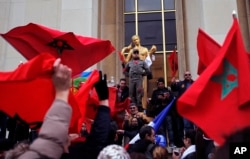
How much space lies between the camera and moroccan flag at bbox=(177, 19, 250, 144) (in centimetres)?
328

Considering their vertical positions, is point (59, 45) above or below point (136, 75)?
above

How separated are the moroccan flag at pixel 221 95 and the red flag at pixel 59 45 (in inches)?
90.8

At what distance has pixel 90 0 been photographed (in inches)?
530

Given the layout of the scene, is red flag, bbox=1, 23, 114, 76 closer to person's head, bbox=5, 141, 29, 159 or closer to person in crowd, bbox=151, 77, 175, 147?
person's head, bbox=5, 141, 29, 159

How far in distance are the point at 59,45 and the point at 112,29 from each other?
31.7 feet

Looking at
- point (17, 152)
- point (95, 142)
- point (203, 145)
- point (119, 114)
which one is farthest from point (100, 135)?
point (119, 114)

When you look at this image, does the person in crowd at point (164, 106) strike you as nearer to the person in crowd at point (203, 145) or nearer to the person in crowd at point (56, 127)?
the person in crowd at point (203, 145)

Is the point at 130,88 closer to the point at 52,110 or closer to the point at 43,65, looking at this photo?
→ the point at 43,65

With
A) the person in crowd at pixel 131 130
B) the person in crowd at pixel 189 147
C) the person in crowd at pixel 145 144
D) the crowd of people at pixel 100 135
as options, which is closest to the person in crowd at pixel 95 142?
the crowd of people at pixel 100 135

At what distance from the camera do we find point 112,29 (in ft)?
48.8

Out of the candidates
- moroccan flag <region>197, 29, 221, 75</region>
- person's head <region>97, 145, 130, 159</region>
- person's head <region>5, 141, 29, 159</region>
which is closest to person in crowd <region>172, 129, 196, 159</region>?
moroccan flag <region>197, 29, 221, 75</region>

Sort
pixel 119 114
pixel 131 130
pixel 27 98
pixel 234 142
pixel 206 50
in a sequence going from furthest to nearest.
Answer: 1. pixel 131 130
2. pixel 119 114
3. pixel 206 50
4. pixel 27 98
5. pixel 234 142

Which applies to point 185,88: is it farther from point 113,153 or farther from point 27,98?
point 113,153

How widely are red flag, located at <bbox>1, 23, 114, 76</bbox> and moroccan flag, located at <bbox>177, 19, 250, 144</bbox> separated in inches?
90.8
